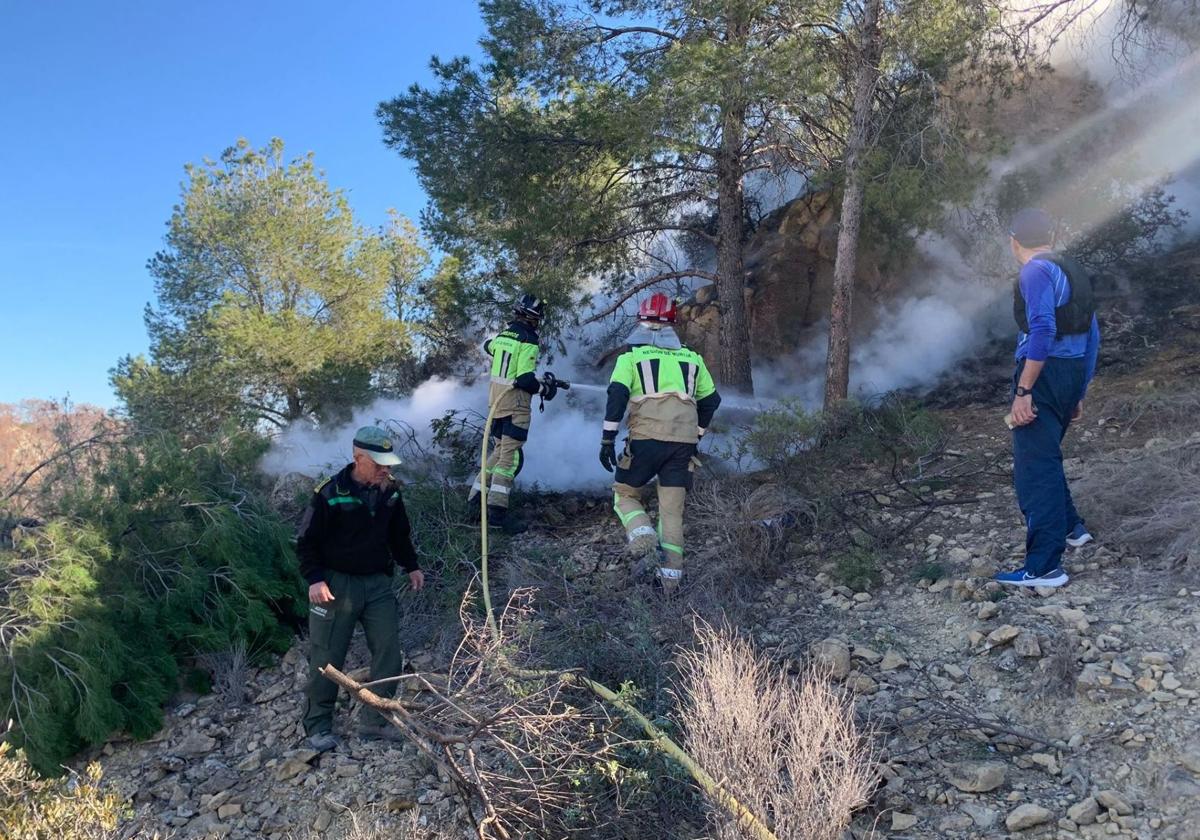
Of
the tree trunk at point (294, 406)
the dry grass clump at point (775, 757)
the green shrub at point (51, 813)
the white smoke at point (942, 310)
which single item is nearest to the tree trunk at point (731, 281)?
the white smoke at point (942, 310)

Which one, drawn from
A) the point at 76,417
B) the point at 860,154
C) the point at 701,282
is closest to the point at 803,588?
the point at 860,154

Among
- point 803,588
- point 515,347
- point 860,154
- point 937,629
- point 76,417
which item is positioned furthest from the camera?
point 860,154

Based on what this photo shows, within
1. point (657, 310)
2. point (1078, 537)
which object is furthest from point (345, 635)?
point (1078, 537)

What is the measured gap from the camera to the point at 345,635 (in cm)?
503

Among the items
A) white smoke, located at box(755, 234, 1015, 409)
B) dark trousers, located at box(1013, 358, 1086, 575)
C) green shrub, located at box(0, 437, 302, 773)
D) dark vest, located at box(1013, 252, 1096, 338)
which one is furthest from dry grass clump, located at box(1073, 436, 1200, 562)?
green shrub, located at box(0, 437, 302, 773)

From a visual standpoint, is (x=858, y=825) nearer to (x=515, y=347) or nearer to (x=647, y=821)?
(x=647, y=821)

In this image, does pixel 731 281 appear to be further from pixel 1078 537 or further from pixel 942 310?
pixel 1078 537

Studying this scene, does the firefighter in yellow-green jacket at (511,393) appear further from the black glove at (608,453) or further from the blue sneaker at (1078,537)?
the blue sneaker at (1078,537)

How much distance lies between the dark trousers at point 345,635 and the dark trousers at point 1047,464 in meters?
3.47

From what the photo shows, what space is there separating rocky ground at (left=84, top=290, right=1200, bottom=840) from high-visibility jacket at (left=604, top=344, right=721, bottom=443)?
0.62 metres

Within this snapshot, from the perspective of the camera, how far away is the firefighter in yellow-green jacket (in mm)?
7359

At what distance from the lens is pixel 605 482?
28.2 feet

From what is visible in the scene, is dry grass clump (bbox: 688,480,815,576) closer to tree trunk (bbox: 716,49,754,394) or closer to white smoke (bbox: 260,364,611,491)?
white smoke (bbox: 260,364,611,491)

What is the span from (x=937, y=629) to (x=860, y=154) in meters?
4.59
